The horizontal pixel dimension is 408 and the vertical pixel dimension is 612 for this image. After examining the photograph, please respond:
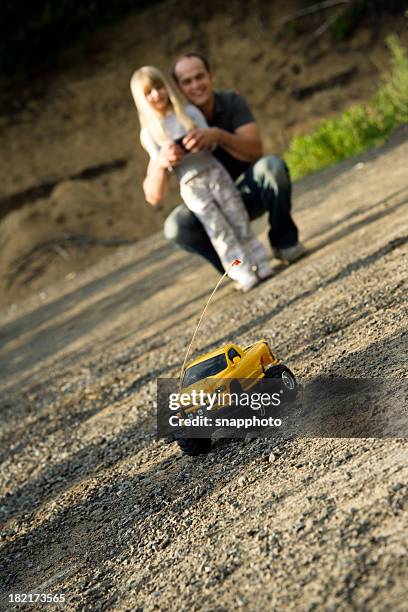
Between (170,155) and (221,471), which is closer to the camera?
(221,471)

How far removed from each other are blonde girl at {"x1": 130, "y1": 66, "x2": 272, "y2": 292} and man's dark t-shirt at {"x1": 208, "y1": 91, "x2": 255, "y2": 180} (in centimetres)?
34

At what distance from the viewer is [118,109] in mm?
19156

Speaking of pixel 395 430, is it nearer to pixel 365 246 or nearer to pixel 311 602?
pixel 311 602

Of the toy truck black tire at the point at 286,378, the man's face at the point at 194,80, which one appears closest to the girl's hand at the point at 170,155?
the man's face at the point at 194,80

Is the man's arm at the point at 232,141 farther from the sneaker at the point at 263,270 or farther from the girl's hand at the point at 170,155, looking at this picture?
the sneaker at the point at 263,270

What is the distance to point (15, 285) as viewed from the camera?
688 inches

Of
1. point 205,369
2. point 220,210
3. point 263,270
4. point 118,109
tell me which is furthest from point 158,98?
point 118,109

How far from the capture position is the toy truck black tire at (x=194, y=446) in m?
3.50

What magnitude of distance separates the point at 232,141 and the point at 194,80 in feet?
1.70

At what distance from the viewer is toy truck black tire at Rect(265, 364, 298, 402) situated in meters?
3.50

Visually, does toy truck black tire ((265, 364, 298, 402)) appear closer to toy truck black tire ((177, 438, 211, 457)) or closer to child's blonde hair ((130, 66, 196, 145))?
toy truck black tire ((177, 438, 211, 457))

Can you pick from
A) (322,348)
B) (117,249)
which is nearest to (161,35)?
(117,249)

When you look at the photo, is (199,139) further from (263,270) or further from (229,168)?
(263,270)

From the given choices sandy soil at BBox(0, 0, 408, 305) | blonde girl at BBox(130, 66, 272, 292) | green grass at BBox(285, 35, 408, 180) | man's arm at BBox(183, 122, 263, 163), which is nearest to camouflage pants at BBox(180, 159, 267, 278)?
blonde girl at BBox(130, 66, 272, 292)
